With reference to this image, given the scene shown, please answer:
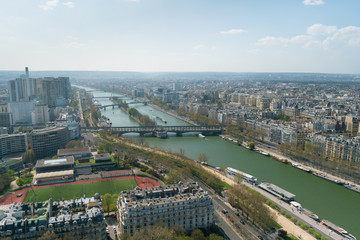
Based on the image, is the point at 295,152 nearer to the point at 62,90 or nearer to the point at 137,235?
the point at 137,235

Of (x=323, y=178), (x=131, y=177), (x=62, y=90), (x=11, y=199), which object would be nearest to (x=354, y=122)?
(x=323, y=178)

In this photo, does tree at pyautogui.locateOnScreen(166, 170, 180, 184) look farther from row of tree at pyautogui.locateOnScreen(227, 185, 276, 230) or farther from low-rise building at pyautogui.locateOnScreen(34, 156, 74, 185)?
low-rise building at pyautogui.locateOnScreen(34, 156, 74, 185)

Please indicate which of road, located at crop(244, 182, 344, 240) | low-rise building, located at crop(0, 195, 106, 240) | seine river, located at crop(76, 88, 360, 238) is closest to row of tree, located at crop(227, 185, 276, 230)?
road, located at crop(244, 182, 344, 240)

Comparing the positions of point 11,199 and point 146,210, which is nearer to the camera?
point 146,210

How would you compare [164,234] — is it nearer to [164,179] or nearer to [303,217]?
[303,217]

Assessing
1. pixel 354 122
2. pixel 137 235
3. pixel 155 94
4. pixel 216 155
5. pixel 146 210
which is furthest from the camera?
pixel 155 94

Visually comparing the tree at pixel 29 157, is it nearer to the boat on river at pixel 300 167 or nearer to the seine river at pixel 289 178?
the seine river at pixel 289 178

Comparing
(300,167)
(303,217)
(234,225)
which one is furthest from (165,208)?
(300,167)

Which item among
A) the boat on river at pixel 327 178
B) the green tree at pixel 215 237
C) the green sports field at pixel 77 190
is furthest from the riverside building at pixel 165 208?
the boat on river at pixel 327 178
